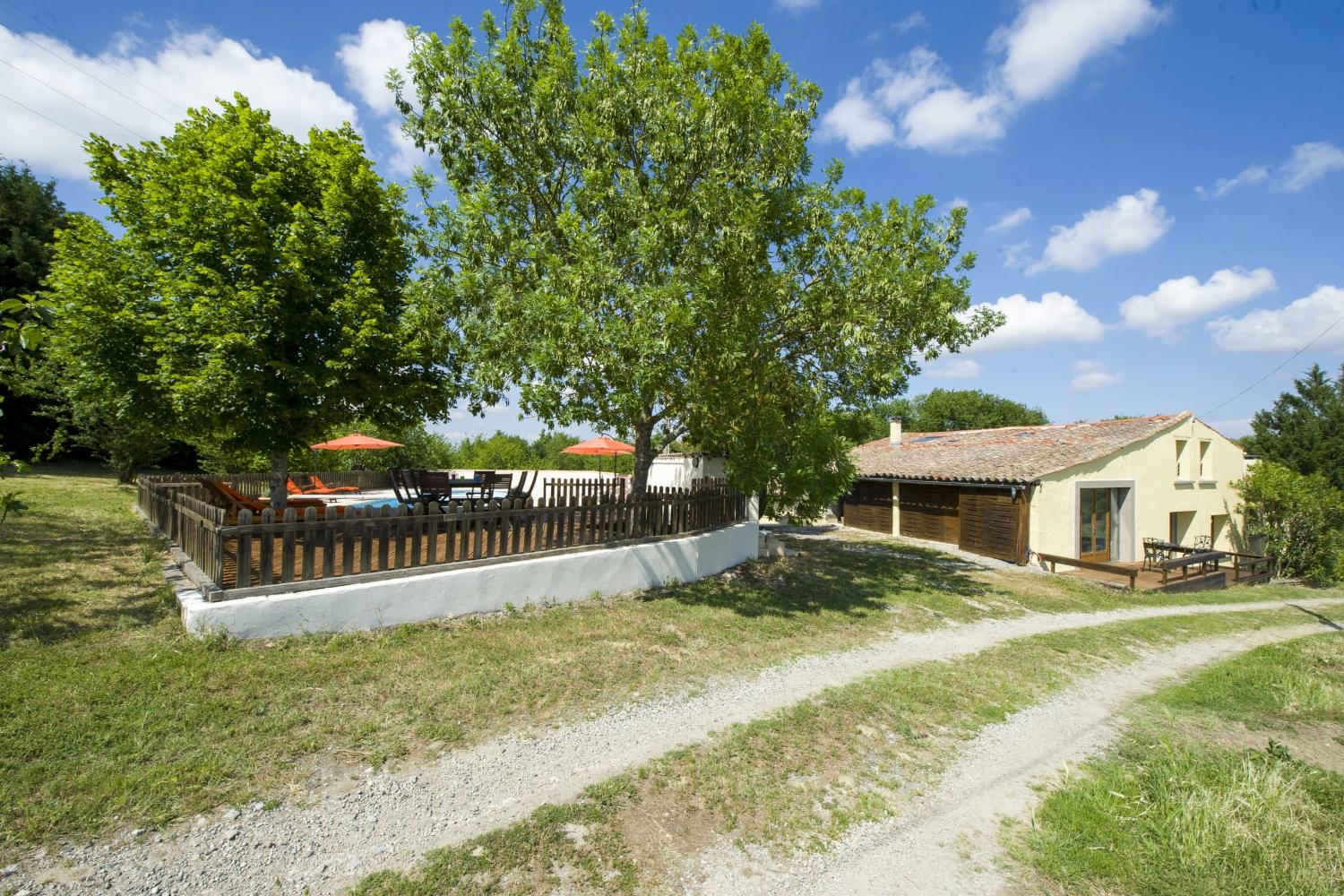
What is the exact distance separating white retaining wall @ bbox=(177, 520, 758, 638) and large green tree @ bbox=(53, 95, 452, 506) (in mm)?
3240

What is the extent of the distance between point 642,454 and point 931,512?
14.5 metres

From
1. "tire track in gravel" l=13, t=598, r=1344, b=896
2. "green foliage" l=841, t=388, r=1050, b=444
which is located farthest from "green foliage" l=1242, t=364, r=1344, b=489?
"tire track in gravel" l=13, t=598, r=1344, b=896

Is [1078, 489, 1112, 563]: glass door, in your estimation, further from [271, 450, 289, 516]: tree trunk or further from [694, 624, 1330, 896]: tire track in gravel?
[271, 450, 289, 516]: tree trunk

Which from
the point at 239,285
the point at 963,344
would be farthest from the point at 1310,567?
the point at 239,285

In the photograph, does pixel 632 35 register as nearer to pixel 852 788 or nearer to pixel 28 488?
pixel 852 788

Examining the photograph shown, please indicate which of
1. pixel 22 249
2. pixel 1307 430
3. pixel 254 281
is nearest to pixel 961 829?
pixel 254 281

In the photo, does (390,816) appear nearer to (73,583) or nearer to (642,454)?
(73,583)

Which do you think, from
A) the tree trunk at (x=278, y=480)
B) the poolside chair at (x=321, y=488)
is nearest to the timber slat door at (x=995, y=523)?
the tree trunk at (x=278, y=480)

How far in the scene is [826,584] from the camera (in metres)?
10.9

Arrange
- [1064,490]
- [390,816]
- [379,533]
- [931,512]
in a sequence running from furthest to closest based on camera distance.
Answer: [931,512] < [1064,490] < [379,533] < [390,816]

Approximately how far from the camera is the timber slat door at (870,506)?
23.2 metres

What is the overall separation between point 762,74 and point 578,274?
5052 mm

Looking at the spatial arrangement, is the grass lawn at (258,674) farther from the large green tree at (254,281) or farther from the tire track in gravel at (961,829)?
the large green tree at (254,281)

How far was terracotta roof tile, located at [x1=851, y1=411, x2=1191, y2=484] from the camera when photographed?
18.1m
